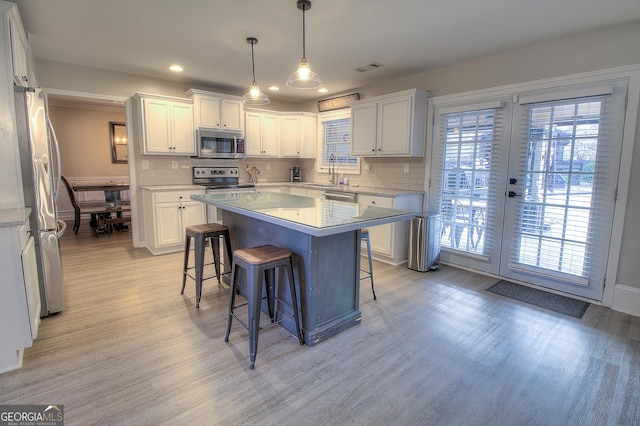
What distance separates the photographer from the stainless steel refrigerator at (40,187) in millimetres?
2434

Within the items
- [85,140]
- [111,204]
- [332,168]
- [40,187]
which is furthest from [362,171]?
[85,140]

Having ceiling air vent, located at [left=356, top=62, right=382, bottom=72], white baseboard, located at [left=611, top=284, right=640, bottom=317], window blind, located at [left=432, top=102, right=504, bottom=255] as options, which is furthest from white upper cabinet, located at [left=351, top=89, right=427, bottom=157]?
white baseboard, located at [left=611, top=284, right=640, bottom=317]

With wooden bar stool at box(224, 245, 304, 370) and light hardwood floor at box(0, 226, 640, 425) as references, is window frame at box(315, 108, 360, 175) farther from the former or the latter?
wooden bar stool at box(224, 245, 304, 370)

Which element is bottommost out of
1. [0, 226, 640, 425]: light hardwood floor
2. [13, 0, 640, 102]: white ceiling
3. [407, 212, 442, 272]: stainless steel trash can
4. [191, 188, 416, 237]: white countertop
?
[0, 226, 640, 425]: light hardwood floor

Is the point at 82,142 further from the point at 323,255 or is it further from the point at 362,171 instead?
the point at 323,255

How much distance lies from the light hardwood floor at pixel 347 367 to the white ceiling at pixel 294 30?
248 cm

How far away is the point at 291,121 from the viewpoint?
5965 millimetres

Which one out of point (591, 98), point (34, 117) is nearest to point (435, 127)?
point (591, 98)

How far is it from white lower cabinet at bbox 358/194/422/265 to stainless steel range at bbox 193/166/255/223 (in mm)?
2178

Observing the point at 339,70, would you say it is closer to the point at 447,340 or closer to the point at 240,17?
the point at 240,17

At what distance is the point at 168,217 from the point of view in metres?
4.57

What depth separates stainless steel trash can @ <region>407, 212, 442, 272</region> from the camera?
393 cm

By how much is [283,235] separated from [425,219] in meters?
2.06

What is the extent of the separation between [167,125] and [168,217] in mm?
1313
